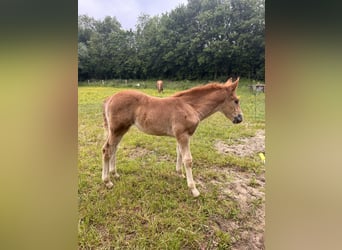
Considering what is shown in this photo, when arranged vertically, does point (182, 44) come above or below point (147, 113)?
above

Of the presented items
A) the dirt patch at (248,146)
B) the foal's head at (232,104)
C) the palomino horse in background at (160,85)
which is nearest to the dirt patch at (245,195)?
the dirt patch at (248,146)

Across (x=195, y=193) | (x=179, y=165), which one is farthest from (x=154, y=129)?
(x=195, y=193)

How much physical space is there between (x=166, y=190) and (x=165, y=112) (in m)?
0.36

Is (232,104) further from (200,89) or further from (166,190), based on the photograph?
(166,190)

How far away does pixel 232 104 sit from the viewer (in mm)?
1258

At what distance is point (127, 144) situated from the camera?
1.26m

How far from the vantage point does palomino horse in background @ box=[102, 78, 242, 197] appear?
1245mm

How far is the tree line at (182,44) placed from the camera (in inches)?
46.5

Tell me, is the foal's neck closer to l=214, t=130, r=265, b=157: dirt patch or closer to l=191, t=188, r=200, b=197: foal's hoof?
l=214, t=130, r=265, b=157: dirt patch

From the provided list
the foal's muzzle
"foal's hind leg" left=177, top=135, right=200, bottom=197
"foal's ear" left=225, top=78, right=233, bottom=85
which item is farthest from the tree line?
"foal's hind leg" left=177, top=135, right=200, bottom=197

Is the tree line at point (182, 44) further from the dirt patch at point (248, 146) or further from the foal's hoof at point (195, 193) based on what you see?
the foal's hoof at point (195, 193)

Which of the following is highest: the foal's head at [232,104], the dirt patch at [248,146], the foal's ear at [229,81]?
the foal's ear at [229,81]
